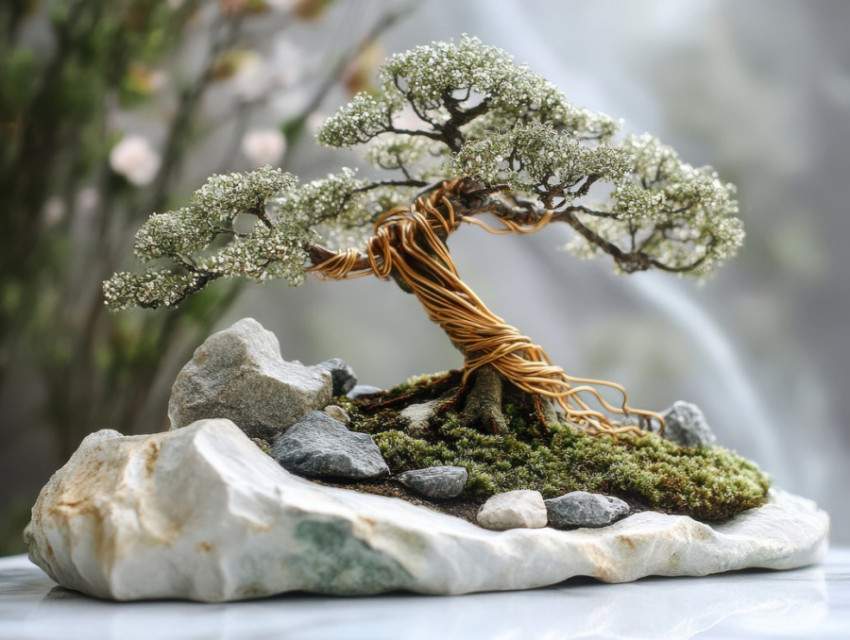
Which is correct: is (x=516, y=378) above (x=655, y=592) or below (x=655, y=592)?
above

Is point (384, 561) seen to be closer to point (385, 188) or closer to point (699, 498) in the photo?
point (699, 498)

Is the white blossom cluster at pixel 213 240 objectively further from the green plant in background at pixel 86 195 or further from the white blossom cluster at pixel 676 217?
the green plant in background at pixel 86 195

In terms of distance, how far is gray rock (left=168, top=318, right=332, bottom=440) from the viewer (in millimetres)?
2078

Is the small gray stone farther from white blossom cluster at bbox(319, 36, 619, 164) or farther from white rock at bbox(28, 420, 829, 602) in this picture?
white blossom cluster at bbox(319, 36, 619, 164)

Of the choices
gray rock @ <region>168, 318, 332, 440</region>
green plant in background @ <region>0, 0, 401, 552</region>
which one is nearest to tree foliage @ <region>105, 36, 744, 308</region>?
gray rock @ <region>168, 318, 332, 440</region>

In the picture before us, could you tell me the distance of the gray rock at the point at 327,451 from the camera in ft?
→ 6.07

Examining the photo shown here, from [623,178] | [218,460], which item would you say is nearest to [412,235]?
Answer: [623,178]

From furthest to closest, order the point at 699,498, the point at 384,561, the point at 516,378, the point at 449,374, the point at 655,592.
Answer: the point at 449,374
the point at 516,378
the point at 699,498
the point at 655,592
the point at 384,561

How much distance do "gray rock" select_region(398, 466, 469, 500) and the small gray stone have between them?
1.02 feet

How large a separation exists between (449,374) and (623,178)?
2.44 feet

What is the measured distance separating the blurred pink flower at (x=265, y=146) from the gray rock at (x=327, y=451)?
6.39 ft

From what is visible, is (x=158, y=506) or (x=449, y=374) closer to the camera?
(x=158, y=506)

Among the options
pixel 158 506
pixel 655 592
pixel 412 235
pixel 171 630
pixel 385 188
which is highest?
pixel 385 188

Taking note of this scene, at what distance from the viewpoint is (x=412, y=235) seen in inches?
90.5
